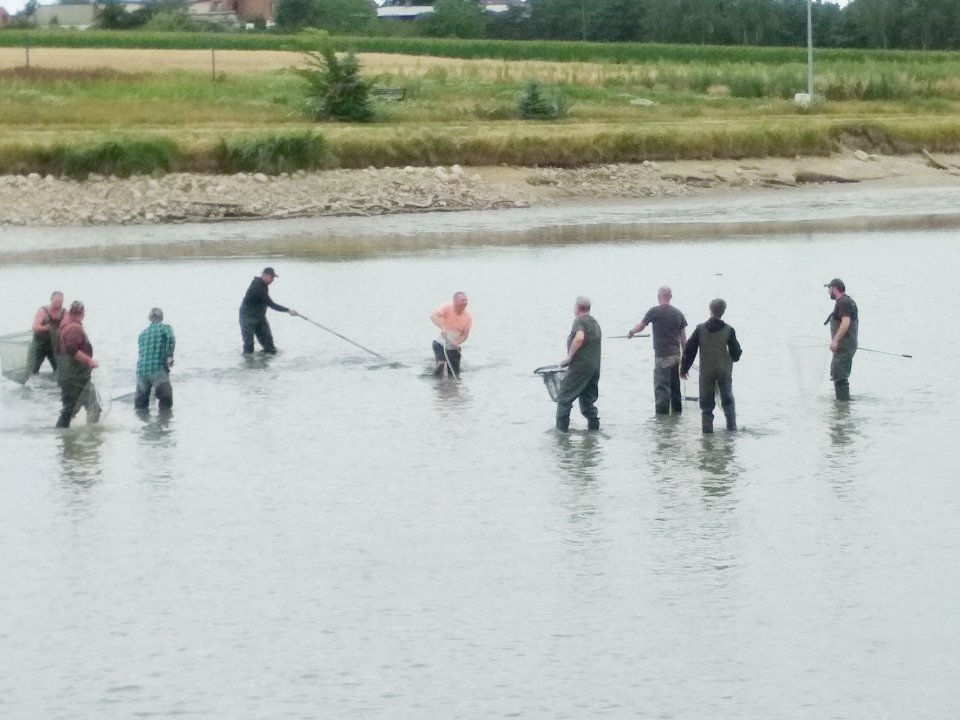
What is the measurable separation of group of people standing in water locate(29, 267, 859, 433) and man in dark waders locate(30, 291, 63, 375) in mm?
21

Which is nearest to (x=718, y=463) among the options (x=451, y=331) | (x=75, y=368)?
(x=451, y=331)

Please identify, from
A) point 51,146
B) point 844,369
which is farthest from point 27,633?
point 51,146

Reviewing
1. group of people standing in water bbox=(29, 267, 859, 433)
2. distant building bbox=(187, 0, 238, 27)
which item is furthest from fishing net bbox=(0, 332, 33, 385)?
distant building bbox=(187, 0, 238, 27)

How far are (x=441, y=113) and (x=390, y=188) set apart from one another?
36.8 feet

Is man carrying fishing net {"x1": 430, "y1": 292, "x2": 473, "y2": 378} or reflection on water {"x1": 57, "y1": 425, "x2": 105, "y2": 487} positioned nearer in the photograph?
reflection on water {"x1": 57, "y1": 425, "x2": 105, "y2": 487}

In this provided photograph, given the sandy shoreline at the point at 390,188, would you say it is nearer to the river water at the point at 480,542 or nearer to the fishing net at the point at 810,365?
the river water at the point at 480,542

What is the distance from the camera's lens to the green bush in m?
54.4

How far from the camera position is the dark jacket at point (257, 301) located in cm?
2578

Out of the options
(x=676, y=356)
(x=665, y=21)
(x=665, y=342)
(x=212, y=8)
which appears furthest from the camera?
(x=212, y=8)

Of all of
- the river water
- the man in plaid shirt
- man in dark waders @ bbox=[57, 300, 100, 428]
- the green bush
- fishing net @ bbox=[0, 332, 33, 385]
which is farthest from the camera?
the green bush

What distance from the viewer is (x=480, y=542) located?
15.4 m

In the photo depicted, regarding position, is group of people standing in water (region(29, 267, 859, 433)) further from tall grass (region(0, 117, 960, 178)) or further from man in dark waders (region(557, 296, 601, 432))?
tall grass (region(0, 117, 960, 178))

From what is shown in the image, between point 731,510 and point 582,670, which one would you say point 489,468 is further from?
point 582,670

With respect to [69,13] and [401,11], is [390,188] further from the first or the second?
[401,11]
